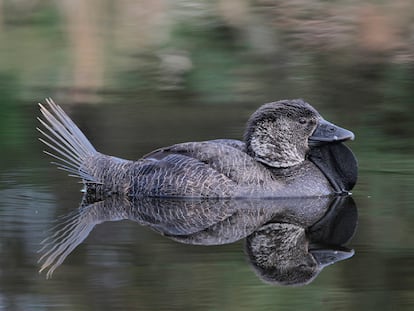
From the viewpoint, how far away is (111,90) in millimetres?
14281

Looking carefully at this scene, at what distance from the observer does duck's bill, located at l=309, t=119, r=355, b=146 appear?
383 inches

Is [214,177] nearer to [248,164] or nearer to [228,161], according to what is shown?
[228,161]

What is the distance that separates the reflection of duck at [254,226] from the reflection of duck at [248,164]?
99 millimetres

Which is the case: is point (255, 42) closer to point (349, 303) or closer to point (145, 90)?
point (145, 90)

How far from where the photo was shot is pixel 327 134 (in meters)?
9.81

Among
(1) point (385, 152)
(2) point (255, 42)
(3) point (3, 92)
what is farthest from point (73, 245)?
(2) point (255, 42)

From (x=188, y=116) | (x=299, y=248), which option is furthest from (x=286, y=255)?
(x=188, y=116)

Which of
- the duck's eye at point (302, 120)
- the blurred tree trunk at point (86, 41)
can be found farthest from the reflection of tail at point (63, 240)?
the blurred tree trunk at point (86, 41)

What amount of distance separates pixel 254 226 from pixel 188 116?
4413 millimetres

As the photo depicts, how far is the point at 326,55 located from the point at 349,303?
9.25 meters

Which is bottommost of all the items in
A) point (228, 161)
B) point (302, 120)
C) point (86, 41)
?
point (86, 41)

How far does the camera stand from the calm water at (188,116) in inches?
275

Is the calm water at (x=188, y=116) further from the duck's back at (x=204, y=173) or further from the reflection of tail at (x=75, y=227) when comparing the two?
the duck's back at (x=204, y=173)

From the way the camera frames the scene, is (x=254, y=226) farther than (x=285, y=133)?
No
